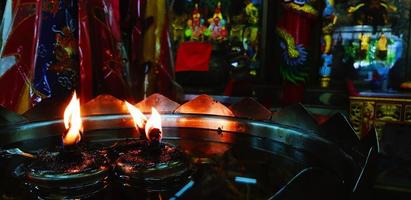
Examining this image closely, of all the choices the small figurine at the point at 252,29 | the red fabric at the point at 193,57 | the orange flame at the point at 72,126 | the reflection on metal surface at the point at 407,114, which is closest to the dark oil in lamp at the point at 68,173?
the orange flame at the point at 72,126

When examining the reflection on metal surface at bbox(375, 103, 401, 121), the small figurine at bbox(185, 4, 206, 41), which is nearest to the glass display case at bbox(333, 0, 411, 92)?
the reflection on metal surface at bbox(375, 103, 401, 121)

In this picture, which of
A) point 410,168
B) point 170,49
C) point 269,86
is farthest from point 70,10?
point 269,86

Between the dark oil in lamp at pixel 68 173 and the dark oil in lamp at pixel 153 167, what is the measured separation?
37 mm

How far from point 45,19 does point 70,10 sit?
108mm

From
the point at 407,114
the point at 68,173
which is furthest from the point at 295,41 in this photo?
the point at 68,173

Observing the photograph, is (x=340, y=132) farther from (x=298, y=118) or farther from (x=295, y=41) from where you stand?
(x=295, y=41)

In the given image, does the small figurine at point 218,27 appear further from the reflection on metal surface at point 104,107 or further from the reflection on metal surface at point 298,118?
the reflection on metal surface at point 298,118

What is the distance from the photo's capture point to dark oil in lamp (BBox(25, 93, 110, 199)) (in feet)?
2.05

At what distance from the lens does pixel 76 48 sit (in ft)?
5.06

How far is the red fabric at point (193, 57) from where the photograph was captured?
3.84 m

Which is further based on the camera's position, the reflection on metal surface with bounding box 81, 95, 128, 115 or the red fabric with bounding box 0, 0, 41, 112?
the red fabric with bounding box 0, 0, 41, 112

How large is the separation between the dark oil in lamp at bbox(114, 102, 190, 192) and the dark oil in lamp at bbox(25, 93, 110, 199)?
0.04 meters

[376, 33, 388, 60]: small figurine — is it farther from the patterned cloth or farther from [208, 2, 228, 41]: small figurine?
the patterned cloth

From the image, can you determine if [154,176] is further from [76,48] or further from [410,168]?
[76,48]
